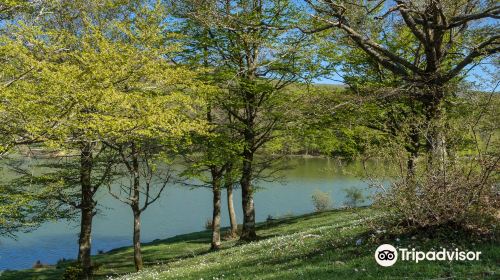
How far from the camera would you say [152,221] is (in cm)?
3862

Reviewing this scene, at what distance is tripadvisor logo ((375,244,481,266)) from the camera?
292 inches

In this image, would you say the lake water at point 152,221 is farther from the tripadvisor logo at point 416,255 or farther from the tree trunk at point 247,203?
the tripadvisor logo at point 416,255

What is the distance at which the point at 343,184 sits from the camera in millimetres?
60156

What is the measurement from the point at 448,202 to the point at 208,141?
1153 cm

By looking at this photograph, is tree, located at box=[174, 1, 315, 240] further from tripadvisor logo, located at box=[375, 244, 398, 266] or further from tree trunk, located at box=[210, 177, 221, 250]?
tripadvisor logo, located at box=[375, 244, 398, 266]

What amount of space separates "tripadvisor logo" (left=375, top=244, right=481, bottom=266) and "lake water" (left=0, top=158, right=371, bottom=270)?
13091 mm

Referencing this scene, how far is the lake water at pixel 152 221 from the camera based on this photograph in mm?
29334

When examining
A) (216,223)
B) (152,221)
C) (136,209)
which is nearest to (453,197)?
(136,209)

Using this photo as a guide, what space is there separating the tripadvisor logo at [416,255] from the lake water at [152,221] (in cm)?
1309

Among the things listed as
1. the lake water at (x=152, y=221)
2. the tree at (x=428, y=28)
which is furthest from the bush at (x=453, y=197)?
the lake water at (x=152, y=221)

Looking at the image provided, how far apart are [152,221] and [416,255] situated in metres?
33.6

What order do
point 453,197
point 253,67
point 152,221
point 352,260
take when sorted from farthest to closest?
point 152,221
point 253,67
point 453,197
point 352,260

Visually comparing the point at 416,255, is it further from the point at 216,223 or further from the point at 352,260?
the point at 216,223

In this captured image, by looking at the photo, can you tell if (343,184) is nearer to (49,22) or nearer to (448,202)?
(49,22)
